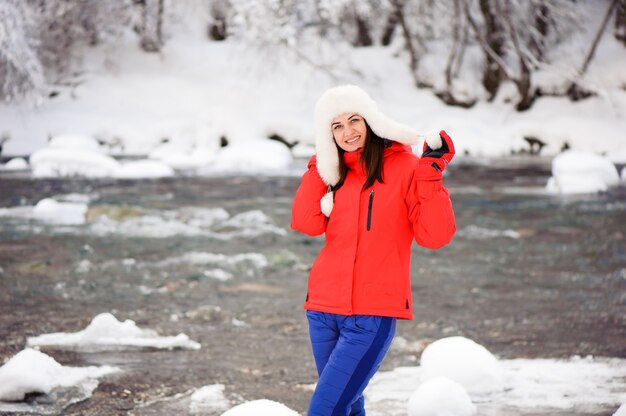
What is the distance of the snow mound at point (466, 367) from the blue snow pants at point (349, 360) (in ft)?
6.12

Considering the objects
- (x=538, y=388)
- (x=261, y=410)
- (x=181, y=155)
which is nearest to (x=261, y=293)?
(x=538, y=388)

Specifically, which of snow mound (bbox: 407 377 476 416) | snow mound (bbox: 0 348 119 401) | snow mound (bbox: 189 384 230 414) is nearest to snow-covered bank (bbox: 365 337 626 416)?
snow mound (bbox: 407 377 476 416)

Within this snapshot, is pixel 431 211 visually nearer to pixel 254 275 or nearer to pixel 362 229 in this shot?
pixel 362 229

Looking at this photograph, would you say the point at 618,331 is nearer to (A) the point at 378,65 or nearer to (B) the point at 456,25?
(B) the point at 456,25

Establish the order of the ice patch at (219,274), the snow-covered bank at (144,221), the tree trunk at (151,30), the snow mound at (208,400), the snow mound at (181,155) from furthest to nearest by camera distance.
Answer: the tree trunk at (151,30) < the snow mound at (181,155) < the snow-covered bank at (144,221) < the ice patch at (219,274) < the snow mound at (208,400)

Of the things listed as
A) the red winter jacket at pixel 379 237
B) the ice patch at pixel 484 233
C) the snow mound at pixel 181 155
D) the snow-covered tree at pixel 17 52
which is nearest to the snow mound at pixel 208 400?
the red winter jacket at pixel 379 237

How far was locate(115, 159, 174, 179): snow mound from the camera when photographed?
60.3 feet

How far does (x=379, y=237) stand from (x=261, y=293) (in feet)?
16.2

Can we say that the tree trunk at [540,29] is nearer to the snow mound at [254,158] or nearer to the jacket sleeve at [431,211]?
the snow mound at [254,158]

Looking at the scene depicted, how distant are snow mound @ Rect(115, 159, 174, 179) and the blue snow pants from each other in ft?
Answer: 51.4

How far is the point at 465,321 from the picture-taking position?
22.5 feet

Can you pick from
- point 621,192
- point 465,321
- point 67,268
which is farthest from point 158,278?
point 621,192

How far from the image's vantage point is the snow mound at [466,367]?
4805 millimetres

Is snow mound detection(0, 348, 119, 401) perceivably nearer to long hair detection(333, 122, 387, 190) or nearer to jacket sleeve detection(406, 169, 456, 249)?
long hair detection(333, 122, 387, 190)
